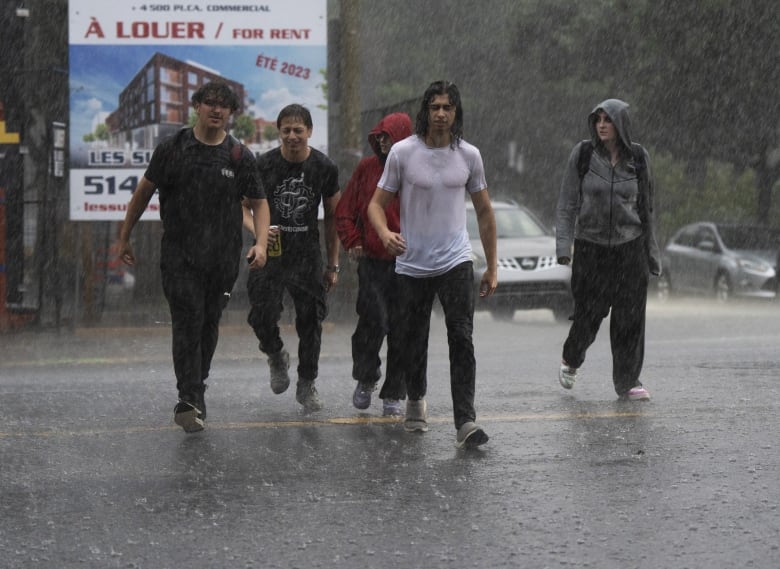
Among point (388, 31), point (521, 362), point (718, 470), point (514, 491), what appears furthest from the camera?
point (388, 31)

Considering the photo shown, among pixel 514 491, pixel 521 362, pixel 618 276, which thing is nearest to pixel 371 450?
pixel 514 491

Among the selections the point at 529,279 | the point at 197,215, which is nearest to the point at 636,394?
the point at 197,215

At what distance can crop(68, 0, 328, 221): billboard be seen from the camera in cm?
1634

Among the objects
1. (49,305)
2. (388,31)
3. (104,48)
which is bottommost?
(49,305)

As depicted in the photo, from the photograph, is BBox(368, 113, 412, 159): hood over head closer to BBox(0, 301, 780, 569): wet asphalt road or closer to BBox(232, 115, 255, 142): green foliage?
BBox(0, 301, 780, 569): wet asphalt road

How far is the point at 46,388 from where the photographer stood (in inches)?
384

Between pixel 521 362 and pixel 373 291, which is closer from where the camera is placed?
pixel 373 291

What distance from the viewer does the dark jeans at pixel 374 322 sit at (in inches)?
312

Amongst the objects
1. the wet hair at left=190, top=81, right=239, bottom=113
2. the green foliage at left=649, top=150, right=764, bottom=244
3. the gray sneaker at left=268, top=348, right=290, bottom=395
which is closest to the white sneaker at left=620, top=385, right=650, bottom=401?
the gray sneaker at left=268, top=348, right=290, bottom=395

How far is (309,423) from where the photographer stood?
7.82 m

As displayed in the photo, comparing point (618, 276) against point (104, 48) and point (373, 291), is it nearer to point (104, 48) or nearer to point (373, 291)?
point (373, 291)

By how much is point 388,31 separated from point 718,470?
41288 millimetres

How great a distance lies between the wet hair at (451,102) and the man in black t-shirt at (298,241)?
1.16 metres

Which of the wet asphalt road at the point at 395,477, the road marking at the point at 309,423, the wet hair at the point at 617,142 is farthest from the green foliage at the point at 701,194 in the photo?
the road marking at the point at 309,423
